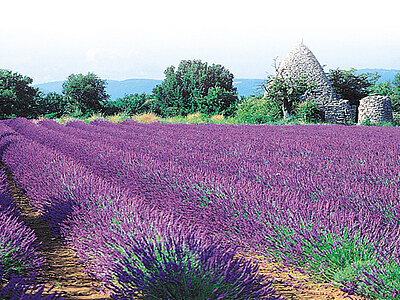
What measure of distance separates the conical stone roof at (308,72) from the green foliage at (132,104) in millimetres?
15925

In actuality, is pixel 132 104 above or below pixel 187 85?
below

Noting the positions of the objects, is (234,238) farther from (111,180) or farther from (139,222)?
(111,180)

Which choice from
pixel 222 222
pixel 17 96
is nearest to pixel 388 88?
pixel 17 96

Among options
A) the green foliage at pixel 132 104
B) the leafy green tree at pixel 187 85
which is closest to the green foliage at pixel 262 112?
the leafy green tree at pixel 187 85

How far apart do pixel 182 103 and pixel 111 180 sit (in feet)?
99.1

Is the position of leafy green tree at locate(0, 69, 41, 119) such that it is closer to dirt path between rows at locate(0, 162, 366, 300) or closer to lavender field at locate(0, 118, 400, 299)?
lavender field at locate(0, 118, 400, 299)

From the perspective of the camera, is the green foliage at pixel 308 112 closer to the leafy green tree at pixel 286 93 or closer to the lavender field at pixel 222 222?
the leafy green tree at pixel 286 93

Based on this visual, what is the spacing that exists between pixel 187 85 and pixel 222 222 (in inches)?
1300

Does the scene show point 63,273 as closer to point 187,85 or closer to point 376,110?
point 376,110

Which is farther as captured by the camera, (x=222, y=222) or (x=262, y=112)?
(x=262, y=112)

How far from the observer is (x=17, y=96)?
109 feet

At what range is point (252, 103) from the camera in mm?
22656

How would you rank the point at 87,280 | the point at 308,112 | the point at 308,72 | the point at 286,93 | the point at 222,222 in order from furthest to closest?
1. the point at 308,72
2. the point at 286,93
3. the point at 308,112
4. the point at 222,222
5. the point at 87,280

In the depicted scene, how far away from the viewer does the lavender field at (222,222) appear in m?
2.00
